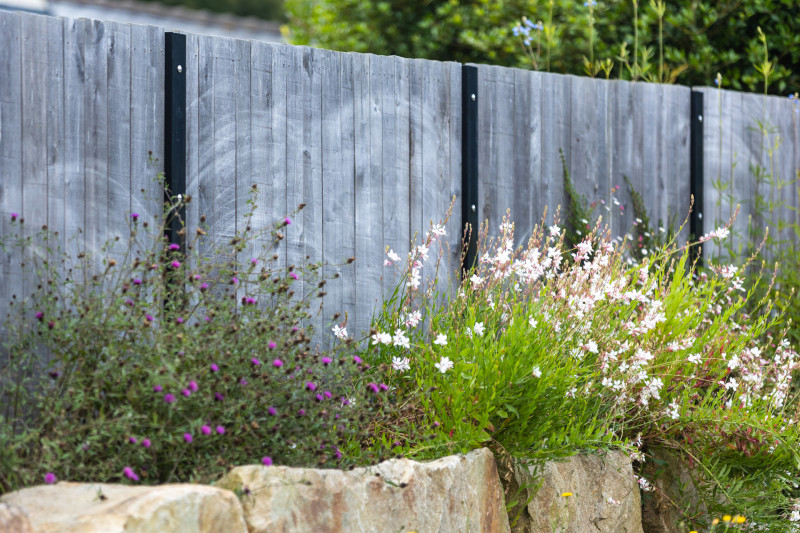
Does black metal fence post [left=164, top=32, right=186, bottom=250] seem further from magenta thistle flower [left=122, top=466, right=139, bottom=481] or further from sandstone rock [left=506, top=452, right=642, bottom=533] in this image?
sandstone rock [left=506, top=452, right=642, bottom=533]

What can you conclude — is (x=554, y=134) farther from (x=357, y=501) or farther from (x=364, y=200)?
(x=357, y=501)

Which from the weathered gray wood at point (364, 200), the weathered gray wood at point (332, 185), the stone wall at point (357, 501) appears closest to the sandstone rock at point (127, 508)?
the stone wall at point (357, 501)

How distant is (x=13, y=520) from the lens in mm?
2184

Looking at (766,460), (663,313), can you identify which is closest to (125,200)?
(663,313)

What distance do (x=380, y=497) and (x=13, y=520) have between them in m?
1.18

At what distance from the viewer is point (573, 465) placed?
3.66 metres

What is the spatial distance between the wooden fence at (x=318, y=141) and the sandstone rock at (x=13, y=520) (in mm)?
1296

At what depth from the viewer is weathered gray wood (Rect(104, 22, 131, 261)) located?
3553 mm

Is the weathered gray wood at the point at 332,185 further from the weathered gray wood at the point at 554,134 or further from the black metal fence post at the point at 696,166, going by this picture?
the black metal fence post at the point at 696,166

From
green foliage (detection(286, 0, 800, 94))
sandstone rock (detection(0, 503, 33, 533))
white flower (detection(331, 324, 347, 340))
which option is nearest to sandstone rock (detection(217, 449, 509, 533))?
Answer: sandstone rock (detection(0, 503, 33, 533))

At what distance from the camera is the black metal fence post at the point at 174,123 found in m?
3.70

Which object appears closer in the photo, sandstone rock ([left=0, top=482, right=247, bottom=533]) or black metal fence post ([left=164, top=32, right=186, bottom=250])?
sandstone rock ([left=0, top=482, right=247, bottom=533])

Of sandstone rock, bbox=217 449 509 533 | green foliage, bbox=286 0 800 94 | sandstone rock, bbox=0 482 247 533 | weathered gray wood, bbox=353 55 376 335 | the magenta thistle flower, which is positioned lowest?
sandstone rock, bbox=217 449 509 533

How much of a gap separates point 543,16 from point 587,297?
413 centimetres
